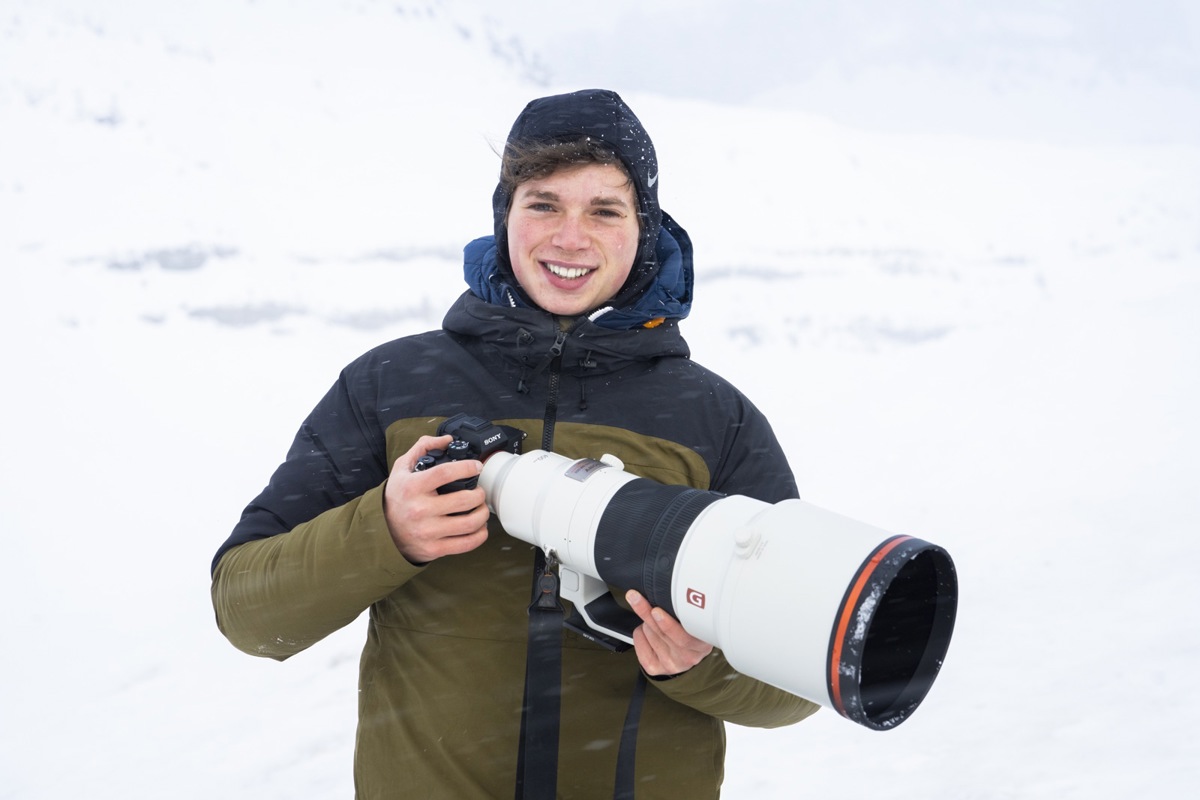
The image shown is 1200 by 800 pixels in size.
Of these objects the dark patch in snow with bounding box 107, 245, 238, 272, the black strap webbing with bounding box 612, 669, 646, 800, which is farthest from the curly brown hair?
the dark patch in snow with bounding box 107, 245, 238, 272

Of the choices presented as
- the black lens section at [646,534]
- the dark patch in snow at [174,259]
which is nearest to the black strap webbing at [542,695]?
the black lens section at [646,534]

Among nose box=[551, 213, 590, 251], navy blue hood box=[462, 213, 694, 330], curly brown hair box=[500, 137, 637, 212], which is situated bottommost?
navy blue hood box=[462, 213, 694, 330]

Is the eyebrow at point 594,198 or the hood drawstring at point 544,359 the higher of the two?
the eyebrow at point 594,198

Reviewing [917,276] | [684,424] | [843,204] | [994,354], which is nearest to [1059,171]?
[843,204]

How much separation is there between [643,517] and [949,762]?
1881 mm

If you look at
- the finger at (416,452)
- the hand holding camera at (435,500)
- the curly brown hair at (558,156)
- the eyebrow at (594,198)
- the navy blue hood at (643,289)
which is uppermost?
the curly brown hair at (558,156)

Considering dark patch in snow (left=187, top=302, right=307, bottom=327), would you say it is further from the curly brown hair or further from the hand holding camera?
the hand holding camera

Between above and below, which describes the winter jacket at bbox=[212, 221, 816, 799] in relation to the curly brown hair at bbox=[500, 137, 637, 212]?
below

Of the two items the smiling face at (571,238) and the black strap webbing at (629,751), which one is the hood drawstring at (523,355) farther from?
the black strap webbing at (629,751)

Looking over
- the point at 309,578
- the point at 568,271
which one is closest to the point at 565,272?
the point at 568,271

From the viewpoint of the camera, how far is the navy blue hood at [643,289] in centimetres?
158

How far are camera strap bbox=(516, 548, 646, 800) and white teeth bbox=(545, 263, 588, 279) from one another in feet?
1.48

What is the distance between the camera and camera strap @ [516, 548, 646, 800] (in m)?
1.41

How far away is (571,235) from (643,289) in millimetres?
Answer: 172
